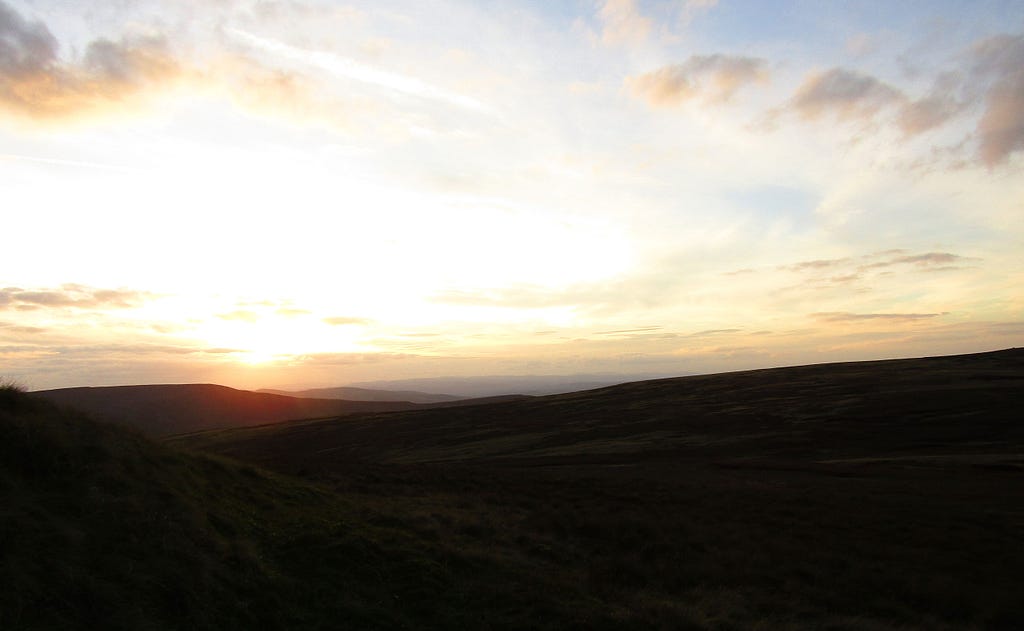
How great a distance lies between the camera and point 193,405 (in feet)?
472

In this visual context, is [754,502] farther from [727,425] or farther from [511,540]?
[727,425]

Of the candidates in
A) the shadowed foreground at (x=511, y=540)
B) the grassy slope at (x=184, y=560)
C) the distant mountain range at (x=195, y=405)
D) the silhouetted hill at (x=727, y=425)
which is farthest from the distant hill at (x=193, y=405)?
the grassy slope at (x=184, y=560)

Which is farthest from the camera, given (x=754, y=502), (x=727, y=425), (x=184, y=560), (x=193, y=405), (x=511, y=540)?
(x=193, y=405)

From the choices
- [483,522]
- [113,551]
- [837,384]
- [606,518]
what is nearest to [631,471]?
[606,518]

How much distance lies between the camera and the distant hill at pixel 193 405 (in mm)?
131875

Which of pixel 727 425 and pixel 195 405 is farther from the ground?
pixel 195 405

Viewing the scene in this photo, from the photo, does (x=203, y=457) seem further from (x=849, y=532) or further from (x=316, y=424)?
(x=316, y=424)

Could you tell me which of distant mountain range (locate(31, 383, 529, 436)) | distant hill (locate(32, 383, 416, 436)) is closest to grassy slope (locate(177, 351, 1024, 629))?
distant mountain range (locate(31, 383, 529, 436))

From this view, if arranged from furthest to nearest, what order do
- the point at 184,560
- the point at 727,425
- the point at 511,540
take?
the point at 727,425 < the point at 511,540 < the point at 184,560

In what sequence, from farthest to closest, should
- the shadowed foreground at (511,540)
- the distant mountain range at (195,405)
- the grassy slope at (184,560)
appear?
the distant mountain range at (195,405) → the shadowed foreground at (511,540) → the grassy slope at (184,560)

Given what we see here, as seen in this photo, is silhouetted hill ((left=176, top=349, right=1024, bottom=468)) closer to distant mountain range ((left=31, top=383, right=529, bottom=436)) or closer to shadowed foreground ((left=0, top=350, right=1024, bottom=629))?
shadowed foreground ((left=0, top=350, right=1024, bottom=629))

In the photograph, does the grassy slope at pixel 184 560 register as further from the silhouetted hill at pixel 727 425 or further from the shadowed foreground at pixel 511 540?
the silhouetted hill at pixel 727 425

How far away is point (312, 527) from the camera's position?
16609mm

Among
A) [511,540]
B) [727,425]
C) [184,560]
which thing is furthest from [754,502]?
[727,425]
